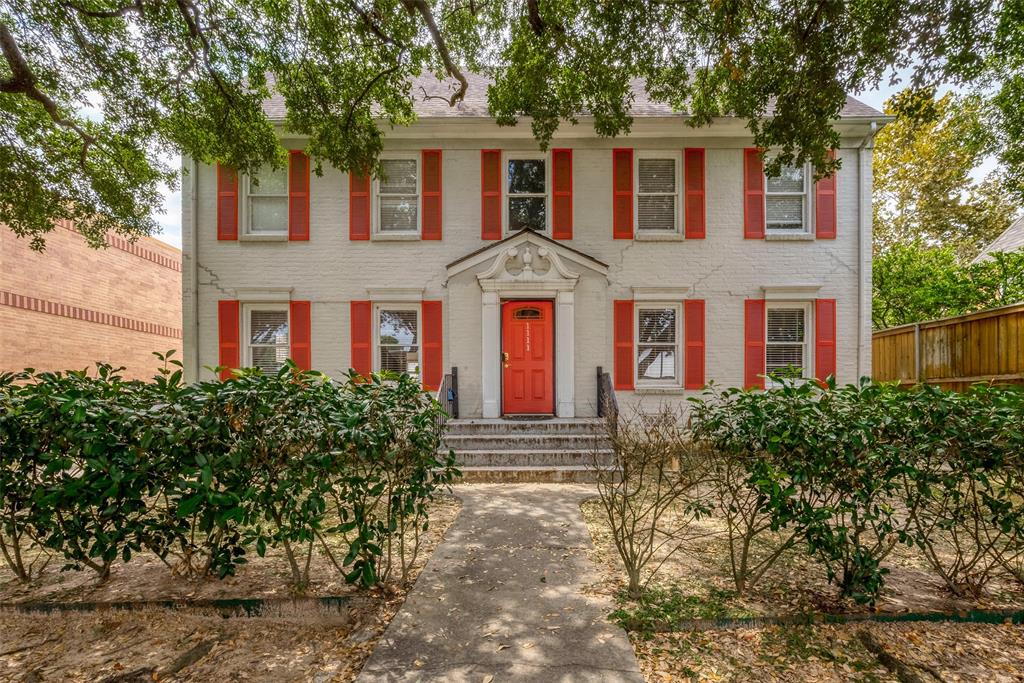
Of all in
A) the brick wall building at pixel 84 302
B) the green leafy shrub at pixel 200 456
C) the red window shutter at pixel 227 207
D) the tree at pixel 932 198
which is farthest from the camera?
the tree at pixel 932 198

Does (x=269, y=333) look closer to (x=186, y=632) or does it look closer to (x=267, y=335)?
(x=267, y=335)

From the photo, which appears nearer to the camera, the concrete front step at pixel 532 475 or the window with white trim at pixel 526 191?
the concrete front step at pixel 532 475

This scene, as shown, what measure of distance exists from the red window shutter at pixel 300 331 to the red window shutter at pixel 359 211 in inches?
64.1

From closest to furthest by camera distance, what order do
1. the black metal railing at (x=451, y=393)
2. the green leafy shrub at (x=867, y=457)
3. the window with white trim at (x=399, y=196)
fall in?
the green leafy shrub at (x=867, y=457) < the black metal railing at (x=451, y=393) < the window with white trim at (x=399, y=196)

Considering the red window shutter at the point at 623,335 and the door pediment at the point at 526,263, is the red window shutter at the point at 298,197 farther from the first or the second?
the red window shutter at the point at 623,335

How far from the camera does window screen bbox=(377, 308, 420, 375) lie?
30.2 feet

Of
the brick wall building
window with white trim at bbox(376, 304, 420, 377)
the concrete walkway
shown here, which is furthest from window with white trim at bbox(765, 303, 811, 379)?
the brick wall building

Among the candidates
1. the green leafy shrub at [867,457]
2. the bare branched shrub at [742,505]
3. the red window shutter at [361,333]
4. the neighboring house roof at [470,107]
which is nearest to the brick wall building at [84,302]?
the red window shutter at [361,333]

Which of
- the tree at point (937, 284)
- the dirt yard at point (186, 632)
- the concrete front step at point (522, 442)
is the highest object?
the tree at point (937, 284)

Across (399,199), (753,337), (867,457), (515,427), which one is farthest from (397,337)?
(867,457)

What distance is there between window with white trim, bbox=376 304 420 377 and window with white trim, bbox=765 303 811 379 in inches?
A: 265

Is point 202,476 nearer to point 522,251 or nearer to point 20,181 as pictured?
point 522,251

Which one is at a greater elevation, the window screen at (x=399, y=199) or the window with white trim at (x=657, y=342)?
the window screen at (x=399, y=199)

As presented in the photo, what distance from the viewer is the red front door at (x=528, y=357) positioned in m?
9.09
